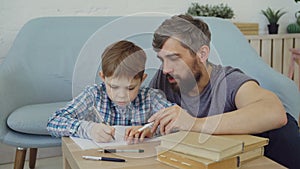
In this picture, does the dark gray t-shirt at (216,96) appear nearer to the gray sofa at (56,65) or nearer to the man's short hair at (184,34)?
the man's short hair at (184,34)

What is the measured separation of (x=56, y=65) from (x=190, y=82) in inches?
38.2

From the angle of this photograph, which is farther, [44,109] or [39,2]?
[39,2]

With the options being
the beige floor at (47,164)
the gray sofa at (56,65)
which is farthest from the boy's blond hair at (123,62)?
the beige floor at (47,164)

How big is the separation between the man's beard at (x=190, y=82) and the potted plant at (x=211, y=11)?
1255 mm

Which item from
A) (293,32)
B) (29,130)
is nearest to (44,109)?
(29,130)

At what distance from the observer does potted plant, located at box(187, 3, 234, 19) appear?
242cm

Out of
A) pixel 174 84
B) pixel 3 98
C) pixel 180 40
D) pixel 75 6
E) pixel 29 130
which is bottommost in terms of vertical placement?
pixel 29 130

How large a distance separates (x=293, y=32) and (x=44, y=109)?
1835 millimetres

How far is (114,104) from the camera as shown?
45.2 inches

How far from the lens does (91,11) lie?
230cm

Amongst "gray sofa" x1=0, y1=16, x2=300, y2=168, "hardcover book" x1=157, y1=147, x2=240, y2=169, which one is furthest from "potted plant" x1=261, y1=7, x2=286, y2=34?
"hardcover book" x1=157, y1=147, x2=240, y2=169

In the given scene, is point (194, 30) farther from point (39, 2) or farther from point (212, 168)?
point (39, 2)

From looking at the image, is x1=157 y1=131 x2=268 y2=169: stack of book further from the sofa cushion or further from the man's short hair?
the sofa cushion

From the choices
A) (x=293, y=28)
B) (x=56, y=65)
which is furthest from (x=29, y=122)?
(x=293, y=28)
